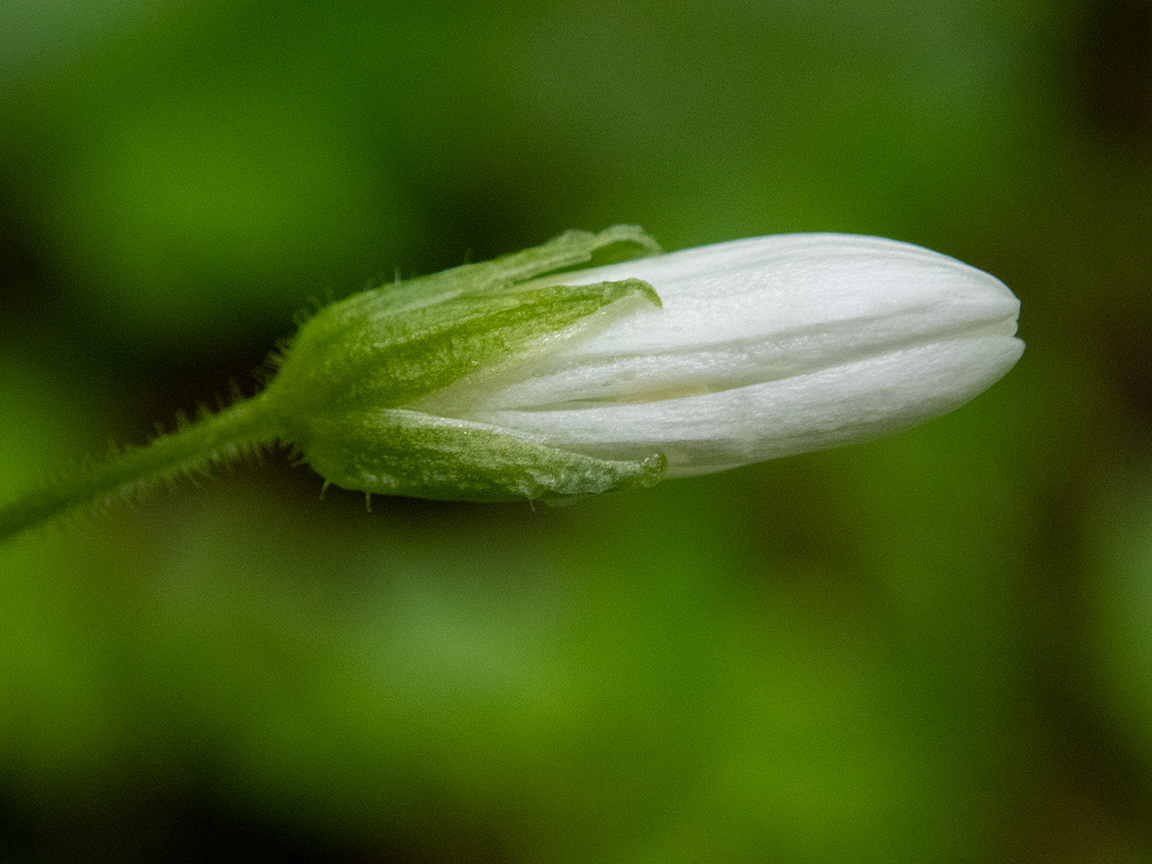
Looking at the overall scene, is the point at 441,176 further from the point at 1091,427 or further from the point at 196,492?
the point at 1091,427

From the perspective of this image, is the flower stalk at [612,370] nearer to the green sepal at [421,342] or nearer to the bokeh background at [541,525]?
the green sepal at [421,342]

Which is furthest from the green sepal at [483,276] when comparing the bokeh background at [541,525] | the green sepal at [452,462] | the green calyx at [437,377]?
the bokeh background at [541,525]

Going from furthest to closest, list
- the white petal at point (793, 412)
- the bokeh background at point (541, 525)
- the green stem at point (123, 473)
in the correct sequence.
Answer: the bokeh background at point (541, 525) → the green stem at point (123, 473) → the white petal at point (793, 412)

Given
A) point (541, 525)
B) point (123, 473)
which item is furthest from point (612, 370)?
point (541, 525)


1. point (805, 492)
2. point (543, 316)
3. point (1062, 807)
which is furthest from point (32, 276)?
point (1062, 807)

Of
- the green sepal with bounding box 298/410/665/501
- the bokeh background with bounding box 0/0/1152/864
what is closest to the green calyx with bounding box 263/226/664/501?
the green sepal with bounding box 298/410/665/501
